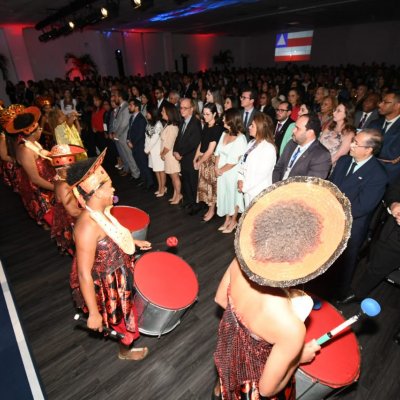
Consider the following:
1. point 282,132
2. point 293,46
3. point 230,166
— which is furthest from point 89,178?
point 293,46

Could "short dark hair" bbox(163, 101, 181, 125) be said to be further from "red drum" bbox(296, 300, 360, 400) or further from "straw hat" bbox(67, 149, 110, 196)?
"red drum" bbox(296, 300, 360, 400)

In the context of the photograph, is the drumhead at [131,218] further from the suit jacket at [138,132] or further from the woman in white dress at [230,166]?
the suit jacket at [138,132]

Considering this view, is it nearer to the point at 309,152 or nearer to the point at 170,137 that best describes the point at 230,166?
the point at 309,152

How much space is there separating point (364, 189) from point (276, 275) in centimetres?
191

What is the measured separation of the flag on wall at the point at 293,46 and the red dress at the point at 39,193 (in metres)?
21.7

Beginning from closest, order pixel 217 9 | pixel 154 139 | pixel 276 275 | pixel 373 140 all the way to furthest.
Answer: pixel 276 275, pixel 373 140, pixel 154 139, pixel 217 9

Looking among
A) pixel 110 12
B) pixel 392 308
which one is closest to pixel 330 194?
pixel 392 308

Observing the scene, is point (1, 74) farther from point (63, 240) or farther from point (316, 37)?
point (316, 37)

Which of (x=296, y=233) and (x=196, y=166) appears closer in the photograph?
(x=296, y=233)

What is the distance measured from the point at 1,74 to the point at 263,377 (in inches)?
656

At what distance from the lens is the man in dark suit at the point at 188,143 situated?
4.01 metres

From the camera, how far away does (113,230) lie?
5.73 feet

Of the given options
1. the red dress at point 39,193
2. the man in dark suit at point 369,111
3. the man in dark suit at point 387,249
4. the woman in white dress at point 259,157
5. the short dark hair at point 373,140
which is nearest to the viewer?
the short dark hair at point 373,140

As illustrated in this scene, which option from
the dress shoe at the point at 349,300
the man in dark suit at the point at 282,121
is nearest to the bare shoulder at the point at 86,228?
the dress shoe at the point at 349,300
